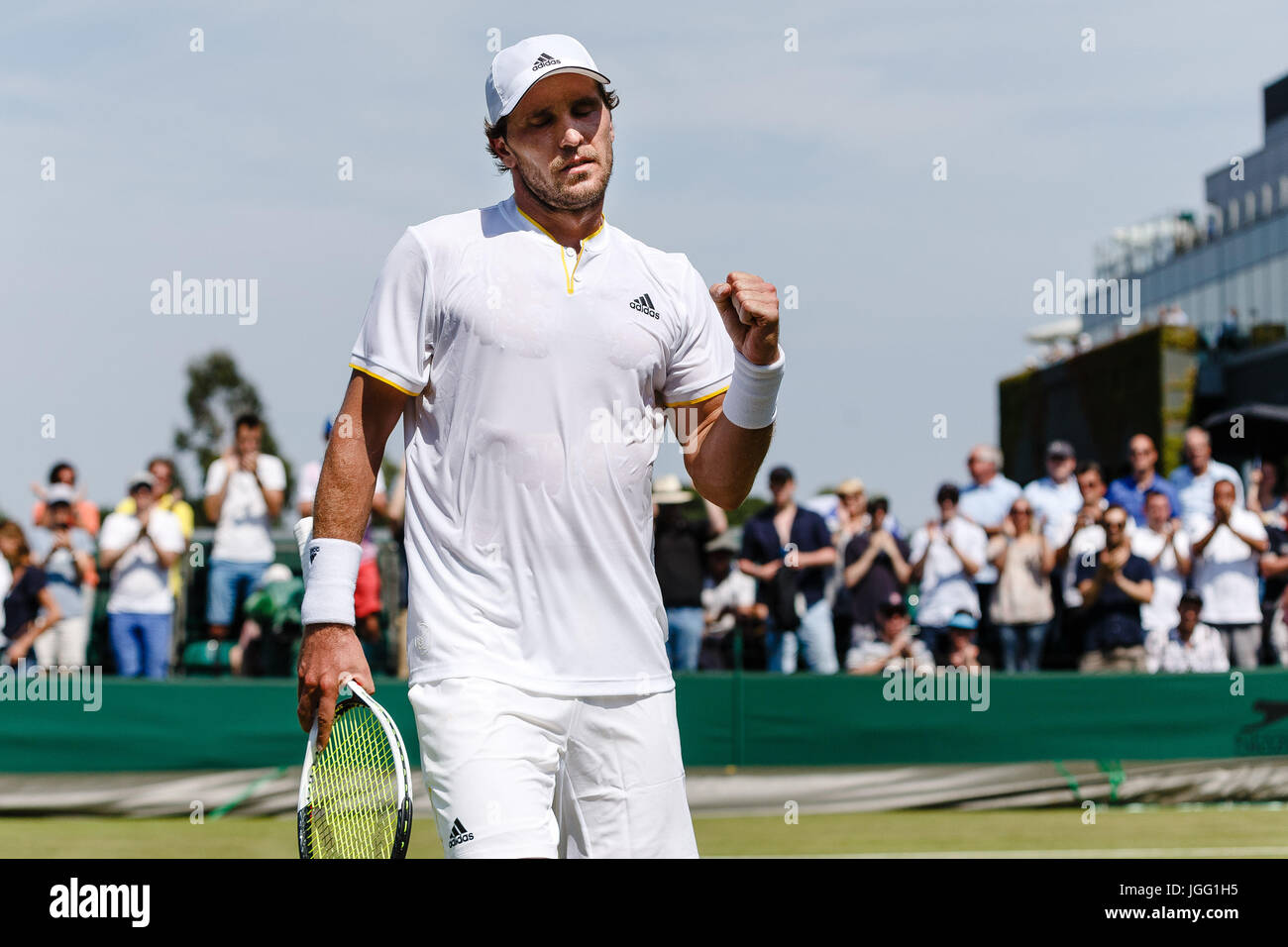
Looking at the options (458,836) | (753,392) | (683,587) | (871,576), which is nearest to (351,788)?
(458,836)

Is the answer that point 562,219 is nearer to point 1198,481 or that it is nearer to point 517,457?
point 517,457

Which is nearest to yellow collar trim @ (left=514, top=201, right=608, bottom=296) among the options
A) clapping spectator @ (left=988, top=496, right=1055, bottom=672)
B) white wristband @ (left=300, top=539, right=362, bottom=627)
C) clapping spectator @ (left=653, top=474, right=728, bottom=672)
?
white wristband @ (left=300, top=539, right=362, bottom=627)

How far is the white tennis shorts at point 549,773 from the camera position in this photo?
3555mm

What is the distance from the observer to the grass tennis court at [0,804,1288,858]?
9.16 meters

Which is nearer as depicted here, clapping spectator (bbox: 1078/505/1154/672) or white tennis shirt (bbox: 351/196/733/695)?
white tennis shirt (bbox: 351/196/733/695)

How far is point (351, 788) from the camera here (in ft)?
11.6

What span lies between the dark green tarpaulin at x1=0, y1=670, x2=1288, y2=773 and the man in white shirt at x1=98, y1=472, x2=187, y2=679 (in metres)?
0.60

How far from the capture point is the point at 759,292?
370 centimetres

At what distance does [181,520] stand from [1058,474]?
6.37 meters

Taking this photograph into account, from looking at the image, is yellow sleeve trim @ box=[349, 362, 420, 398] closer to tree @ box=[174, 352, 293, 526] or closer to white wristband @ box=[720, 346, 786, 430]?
white wristband @ box=[720, 346, 786, 430]

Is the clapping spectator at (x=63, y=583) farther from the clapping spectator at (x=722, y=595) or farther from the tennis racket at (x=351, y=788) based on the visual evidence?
the tennis racket at (x=351, y=788)

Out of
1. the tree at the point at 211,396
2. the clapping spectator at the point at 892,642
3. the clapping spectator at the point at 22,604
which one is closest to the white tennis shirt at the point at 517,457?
the clapping spectator at the point at 892,642

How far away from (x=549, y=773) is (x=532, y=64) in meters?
1.59
